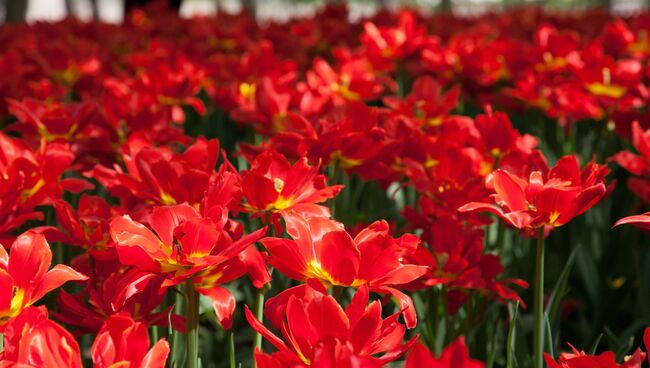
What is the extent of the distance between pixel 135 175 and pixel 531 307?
1.13 meters

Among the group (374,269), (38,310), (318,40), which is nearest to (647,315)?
(374,269)

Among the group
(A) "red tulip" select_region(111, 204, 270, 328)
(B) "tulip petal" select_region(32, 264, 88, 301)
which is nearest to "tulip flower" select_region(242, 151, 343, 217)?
(A) "red tulip" select_region(111, 204, 270, 328)

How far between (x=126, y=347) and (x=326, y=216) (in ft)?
1.62

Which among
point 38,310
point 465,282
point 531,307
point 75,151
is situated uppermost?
point 38,310

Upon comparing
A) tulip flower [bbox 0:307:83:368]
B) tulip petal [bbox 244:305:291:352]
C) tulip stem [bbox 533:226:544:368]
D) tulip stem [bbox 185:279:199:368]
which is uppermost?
tulip flower [bbox 0:307:83:368]

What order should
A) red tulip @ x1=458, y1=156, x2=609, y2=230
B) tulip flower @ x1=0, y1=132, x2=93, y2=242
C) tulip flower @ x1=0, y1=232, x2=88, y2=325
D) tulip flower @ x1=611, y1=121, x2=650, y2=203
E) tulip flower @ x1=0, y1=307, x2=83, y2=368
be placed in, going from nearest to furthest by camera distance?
tulip flower @ x1=0, y1=307, x2=83, y2=368
tulip flower @ x1=0, y1=232, x2=88, y2=325
red tulip @ x1=458, y1=156, x2=609, y2=230
tulip flower @ x1=0, y1=132, x2=93, y2=242
tulip flower @ x1=611, y1=121, x2=650, y2=203

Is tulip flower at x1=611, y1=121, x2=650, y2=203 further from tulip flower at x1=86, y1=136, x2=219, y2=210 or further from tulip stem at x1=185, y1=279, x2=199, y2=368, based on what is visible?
tulip stem at x1=185, y1=279, x2=199, y2=368

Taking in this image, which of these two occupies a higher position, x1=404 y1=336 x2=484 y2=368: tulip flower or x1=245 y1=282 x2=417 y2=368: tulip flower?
x1=404 y1=336 x2=484 y2=368: tulip flower

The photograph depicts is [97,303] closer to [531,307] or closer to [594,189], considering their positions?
[594,189]

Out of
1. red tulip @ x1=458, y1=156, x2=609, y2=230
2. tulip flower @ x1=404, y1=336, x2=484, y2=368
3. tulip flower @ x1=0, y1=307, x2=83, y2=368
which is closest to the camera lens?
tulip flower @ x1=404, y1=336, x2=484, y2=368

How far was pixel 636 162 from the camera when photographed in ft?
5.39

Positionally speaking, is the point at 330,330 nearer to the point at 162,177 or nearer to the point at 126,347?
the point at 126,347

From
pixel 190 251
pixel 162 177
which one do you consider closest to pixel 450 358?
pixel 190 251

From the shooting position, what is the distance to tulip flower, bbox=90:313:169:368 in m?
0.88
